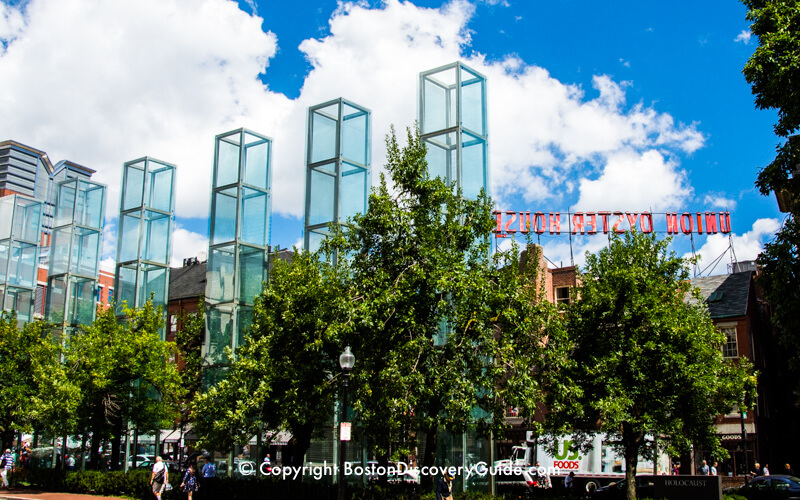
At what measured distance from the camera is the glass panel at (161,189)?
35.3 m

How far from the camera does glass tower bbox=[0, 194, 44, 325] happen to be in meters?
46.2

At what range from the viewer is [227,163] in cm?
3080

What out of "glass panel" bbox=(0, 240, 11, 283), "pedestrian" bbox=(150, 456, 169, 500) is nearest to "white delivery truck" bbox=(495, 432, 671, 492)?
Result: "pedestrian" bbox=(150, 456, 169, 500)

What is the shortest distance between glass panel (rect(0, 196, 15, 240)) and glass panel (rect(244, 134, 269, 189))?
2429cm

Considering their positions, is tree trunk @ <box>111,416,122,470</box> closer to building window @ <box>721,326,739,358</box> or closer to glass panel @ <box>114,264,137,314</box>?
glass panel @ <box>114,264,137,314</box>

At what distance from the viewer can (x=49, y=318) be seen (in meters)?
38.0

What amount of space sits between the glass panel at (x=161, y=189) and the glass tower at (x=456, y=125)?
15.5 m

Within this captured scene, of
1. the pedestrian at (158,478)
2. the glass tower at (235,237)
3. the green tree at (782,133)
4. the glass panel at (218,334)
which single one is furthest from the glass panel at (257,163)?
the green tree at (782,133)

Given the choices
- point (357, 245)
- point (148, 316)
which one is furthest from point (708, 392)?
point (148, 316)

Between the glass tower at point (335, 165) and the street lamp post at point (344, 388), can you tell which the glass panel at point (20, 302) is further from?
the street lamp post at point (344, 388)

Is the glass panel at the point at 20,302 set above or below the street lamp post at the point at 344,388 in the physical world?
above

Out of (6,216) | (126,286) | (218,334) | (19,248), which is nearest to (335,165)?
(218,334)

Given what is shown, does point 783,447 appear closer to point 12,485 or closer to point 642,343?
point 642,343

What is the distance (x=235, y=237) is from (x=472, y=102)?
10.8 metres
